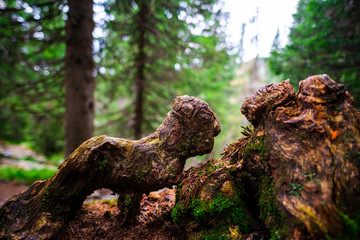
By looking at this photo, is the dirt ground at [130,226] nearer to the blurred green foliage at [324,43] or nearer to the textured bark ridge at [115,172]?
the textured bark ridge at [115,172]

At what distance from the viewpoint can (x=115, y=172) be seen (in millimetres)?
2264

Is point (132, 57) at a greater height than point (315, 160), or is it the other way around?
point (132, 57)

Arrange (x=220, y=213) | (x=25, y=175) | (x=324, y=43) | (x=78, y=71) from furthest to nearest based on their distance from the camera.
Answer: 1. (x=25, y=175)
2. (x=78, y=71)
3. (x=324, y=43)
4. (x=220, y=213)

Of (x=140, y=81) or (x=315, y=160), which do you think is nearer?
(x=315, y=160)

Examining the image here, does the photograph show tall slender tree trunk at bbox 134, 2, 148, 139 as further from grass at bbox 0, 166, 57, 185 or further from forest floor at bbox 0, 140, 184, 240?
forest floor at bbox 0, 140, 184, 240

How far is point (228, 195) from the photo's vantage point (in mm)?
2215

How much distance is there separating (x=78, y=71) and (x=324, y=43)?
614 centimetres

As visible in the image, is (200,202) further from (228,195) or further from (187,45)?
(187,45)

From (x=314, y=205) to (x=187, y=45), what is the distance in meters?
5.98

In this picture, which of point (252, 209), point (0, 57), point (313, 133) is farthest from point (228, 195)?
point (0, 57)

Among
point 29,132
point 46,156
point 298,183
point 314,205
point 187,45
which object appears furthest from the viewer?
point 29,132

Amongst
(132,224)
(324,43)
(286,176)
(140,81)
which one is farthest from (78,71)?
(324,43)

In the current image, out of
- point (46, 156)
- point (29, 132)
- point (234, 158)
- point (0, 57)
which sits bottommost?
point (234, 158)

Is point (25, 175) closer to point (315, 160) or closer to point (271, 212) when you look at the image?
point (271, 212)
